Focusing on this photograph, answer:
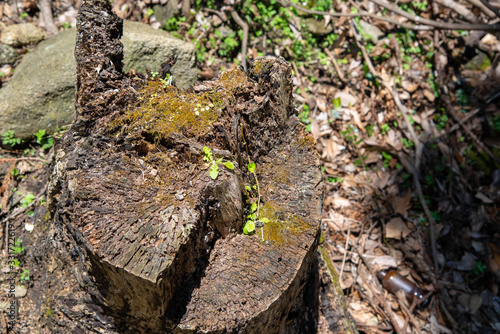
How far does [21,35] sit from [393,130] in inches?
169

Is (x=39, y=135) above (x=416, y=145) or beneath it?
above

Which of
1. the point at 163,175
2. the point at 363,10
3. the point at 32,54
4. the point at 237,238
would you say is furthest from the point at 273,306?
the point at 363,10

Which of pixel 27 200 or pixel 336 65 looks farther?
pixel 336 65

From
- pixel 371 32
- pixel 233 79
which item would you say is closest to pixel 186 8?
pixel 371 32

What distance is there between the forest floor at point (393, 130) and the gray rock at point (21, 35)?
0.25 metres

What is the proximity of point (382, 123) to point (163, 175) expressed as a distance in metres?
3.18

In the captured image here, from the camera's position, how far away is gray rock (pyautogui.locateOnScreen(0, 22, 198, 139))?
3012 mm

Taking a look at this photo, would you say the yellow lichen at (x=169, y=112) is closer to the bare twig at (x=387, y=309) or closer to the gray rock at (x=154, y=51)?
the gray rock at (x=154, y=51)

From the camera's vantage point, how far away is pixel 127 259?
Result: 1457 mm

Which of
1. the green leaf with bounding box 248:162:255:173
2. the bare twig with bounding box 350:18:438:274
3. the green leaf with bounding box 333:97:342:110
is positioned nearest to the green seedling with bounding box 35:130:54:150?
the green leaf with bounding box 248:162:255:173

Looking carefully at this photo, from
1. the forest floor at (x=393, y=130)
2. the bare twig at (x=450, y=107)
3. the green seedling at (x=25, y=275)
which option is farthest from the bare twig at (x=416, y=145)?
the green seedling at (x=25, y=275)

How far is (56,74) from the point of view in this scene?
10.4 ft

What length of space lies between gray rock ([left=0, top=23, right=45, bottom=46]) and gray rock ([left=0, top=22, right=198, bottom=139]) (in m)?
0.26

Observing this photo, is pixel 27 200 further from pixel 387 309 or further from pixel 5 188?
pixel 387 309
